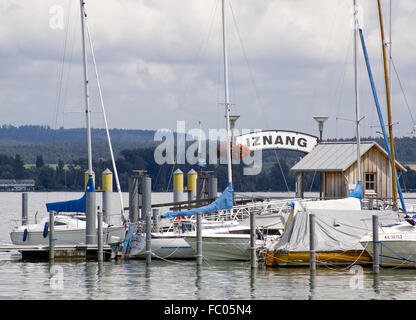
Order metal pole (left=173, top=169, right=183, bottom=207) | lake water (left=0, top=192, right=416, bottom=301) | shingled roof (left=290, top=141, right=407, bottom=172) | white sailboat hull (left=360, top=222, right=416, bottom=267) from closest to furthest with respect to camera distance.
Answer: lake water (left=0, top=192, right=416, bottom=301) → white sailboat hull (left=360, top=222, right=416, bottom=267) → shingled roof (left=290, top=141, right=407, bottom=172) → metal pole (left=173, top=169, right=183, bottom=207)

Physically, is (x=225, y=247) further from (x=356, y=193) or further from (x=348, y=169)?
(x=348, y=169)

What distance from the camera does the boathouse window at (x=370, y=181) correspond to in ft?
158

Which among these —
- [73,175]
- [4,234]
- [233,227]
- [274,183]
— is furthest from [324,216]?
[73,175]

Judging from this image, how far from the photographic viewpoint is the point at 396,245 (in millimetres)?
34531

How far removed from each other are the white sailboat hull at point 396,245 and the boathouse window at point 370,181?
13.1 metres

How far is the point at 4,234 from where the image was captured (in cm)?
6234

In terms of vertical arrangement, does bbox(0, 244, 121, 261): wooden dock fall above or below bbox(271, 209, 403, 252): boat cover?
below

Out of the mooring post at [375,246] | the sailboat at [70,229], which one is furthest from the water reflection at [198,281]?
the sailboat at [70,229]

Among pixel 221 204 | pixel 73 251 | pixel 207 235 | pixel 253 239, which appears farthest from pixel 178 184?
pixel 253 239

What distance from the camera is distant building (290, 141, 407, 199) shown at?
47531 millimetres

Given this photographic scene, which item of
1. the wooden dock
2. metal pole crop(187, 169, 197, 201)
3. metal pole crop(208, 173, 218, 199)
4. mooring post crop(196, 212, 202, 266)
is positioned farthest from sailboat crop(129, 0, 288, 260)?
metal pole crop(187, 169, 197, 201)

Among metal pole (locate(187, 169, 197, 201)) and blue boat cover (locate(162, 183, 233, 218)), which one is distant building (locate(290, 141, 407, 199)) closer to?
metal pole (locate(187, 169, 197, 201))

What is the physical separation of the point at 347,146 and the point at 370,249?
52.3 feet
